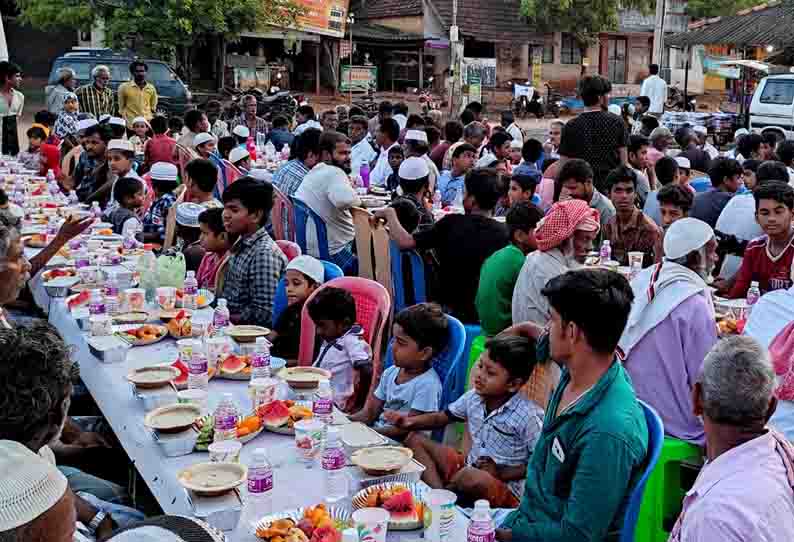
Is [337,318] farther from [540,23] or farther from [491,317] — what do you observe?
[540,23]

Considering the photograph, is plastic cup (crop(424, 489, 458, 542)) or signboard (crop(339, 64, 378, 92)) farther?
signboard (crop(339, 64, 378, 92))

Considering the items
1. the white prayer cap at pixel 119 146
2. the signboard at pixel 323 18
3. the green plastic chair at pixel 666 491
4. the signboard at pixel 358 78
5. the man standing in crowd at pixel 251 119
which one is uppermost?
the signboard at pixel 323 18

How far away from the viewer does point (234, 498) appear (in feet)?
9.11

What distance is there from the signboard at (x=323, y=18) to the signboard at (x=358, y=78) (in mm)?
1215

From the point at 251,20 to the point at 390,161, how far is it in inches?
564

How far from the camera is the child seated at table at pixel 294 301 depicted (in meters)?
4.88

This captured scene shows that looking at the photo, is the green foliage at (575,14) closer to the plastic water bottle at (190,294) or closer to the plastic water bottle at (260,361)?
the plastic water bottle at (190,294)

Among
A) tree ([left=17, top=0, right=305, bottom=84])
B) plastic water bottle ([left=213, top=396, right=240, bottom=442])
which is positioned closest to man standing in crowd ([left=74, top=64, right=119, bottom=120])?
tree ([left=17, top=0, right=305, bottom=84])

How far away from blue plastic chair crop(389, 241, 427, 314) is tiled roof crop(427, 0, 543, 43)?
25360mm

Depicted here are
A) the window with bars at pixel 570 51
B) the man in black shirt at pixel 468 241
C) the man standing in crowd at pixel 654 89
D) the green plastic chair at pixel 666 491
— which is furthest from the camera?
the window with bars at pixel 570 51

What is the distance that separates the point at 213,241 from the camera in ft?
18.1

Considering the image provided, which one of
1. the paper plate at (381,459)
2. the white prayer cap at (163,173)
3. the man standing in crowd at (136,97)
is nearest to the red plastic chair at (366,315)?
the paper plate at (381,459)

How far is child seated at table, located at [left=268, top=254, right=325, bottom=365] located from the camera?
16.0 ft

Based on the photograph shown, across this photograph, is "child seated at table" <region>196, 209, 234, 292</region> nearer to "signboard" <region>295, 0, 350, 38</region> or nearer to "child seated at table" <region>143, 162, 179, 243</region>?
"child seated at table" <region>143, 162, 179, 243</region>
